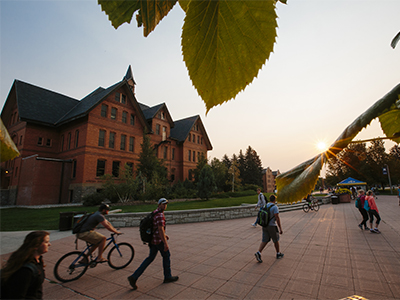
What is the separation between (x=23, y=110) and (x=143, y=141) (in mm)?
13723

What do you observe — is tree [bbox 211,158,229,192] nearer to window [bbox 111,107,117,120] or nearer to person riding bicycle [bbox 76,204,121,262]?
window [bbox 111,107,117,120]

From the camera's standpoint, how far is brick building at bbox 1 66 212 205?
24.4 m

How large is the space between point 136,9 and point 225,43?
244 mm

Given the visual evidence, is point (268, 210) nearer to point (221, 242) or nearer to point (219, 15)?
point (221, 242)

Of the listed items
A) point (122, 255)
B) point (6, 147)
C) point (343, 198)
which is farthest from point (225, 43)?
point (343, 198)

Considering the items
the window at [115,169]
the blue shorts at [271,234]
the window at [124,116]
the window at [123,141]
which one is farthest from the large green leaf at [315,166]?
the window at [124,116]

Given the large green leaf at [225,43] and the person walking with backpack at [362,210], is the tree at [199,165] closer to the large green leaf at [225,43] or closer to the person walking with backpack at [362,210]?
the person walking with backpack at [362,210]

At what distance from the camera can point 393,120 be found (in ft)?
2.34

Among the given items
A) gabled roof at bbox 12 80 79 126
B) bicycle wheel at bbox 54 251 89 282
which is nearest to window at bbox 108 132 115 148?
gabled roof at bbox 12 80 79 126

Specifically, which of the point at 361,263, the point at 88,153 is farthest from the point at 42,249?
the point at 88,153

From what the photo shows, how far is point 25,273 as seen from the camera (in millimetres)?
3203

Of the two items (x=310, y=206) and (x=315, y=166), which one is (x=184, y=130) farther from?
(x=315, y=166)

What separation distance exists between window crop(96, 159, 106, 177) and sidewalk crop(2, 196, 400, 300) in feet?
57.0

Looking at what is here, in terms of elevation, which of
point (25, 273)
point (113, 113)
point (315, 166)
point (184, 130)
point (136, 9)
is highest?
point (184, 130)
